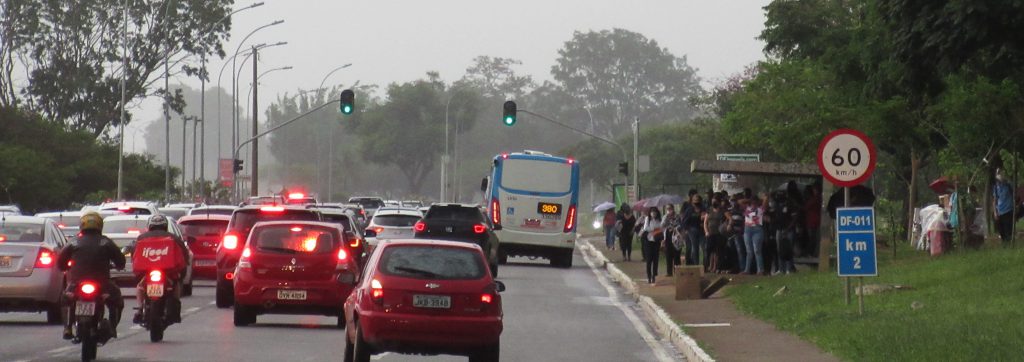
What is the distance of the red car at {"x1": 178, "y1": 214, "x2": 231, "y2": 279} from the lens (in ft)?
111

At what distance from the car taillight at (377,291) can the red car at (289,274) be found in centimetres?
614

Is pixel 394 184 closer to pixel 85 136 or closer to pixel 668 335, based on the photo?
pixel 85 136

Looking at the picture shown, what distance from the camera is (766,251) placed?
34094mm

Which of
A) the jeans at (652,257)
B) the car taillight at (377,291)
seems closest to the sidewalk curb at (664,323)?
the jeans at (652,257)

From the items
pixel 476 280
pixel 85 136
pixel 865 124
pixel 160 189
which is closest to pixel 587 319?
pixel 476 280

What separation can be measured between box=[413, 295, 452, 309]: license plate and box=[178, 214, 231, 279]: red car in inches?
689

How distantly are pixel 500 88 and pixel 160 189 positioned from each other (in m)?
95.6

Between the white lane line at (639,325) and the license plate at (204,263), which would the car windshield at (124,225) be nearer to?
the license plate at (204,263)

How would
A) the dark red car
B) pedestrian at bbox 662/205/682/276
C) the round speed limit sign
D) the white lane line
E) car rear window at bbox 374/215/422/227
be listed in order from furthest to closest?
car rear window at bbox 374/215/422/227 < pedestrian at bbox 662/205/682/276 < the dark red car < the round speed limit sign < the white lane line

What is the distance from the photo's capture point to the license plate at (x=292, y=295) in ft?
74.9

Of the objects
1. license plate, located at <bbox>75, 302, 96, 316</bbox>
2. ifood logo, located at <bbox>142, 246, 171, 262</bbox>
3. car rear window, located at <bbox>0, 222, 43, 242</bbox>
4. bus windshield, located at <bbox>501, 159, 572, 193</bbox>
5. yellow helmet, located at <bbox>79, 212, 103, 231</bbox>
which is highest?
bus windshield, located at <bbox>501, 159, 572, 193</bbox>

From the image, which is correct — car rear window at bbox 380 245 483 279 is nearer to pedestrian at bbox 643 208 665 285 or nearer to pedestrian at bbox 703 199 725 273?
pedestrian at bbox 703 199 725 273

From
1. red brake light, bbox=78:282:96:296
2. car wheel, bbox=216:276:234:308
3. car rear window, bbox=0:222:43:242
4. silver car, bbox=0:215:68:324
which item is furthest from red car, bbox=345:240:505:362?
car wheel, bbox=216:276:234:308

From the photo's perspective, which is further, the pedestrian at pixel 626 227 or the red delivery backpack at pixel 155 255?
the pedestrian at pixel 626 227
